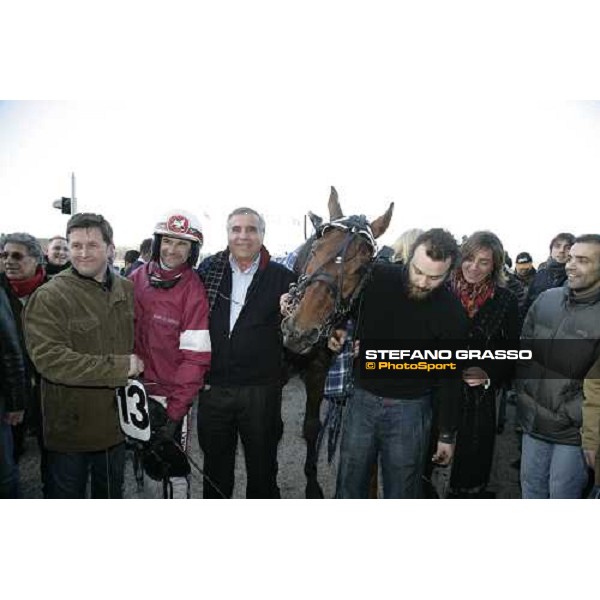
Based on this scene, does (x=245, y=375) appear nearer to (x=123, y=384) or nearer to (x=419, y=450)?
(x=123, y=384)

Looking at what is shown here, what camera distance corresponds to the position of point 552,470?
2.30m

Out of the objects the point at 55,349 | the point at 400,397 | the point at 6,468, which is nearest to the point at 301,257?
the point at 400,397

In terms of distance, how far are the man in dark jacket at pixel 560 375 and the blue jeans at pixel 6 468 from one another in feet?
9.45

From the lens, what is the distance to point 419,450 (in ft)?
7.34

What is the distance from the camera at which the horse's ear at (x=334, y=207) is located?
2.52 meters

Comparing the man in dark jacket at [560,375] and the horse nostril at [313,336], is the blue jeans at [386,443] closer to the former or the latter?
the horse nostril at [313,336]

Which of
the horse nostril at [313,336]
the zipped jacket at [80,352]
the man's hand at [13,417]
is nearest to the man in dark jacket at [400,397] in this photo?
the horse nostril at [313,336]

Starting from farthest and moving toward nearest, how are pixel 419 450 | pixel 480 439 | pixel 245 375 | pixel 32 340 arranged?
pixel 480 439
pixel 245 375
pixel 419 450
pixel 32 340

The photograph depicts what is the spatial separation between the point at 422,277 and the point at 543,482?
1.38 metres

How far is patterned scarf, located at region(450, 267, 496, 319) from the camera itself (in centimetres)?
249

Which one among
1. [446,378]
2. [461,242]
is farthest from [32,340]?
[461,242]

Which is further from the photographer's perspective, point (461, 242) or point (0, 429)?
point (461, 242)

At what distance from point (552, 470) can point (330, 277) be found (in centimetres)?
160
